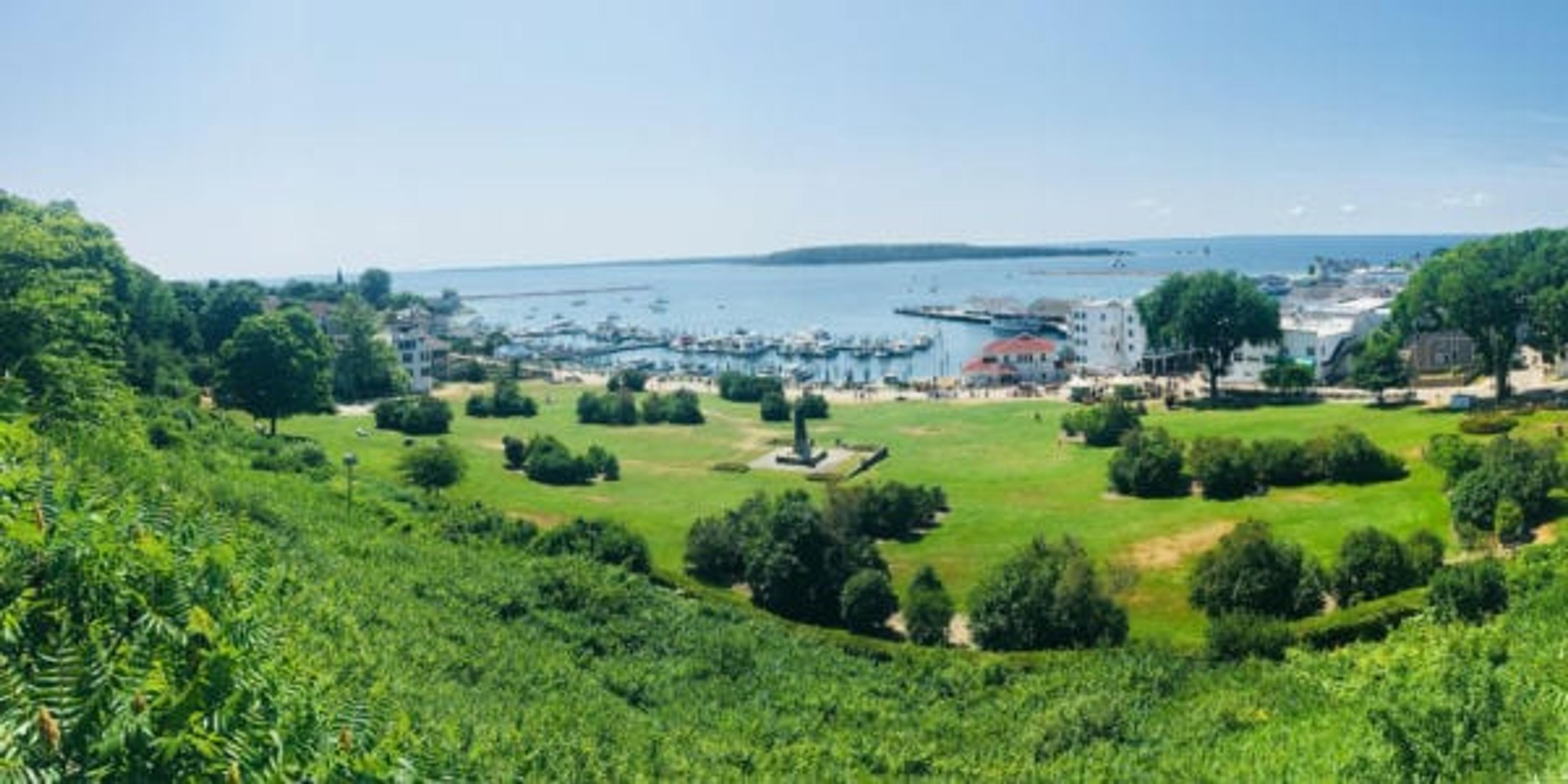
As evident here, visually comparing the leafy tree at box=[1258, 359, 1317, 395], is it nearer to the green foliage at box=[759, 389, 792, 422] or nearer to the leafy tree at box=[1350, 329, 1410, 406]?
the leafy tree at box=[1350, 329, 1410, 406]

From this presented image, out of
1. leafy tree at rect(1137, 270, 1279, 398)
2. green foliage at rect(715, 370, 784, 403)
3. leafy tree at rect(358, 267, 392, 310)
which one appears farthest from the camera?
leafy tree at rect(358, 267, 392, 310)

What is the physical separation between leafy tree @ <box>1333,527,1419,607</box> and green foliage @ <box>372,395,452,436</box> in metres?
54.0

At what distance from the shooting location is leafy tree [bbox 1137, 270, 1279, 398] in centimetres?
7912

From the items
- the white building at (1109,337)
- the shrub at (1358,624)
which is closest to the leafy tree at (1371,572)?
the shrub at (1358,624)

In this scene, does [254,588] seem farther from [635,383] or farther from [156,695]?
[635,383]

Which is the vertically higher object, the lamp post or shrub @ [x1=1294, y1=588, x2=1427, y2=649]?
the lamp post

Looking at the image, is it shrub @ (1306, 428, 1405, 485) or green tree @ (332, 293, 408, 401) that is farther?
green tree @ (332, 293, 408, 401)

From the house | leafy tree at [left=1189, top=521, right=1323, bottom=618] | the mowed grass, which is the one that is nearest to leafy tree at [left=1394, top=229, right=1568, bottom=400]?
the mowed grass

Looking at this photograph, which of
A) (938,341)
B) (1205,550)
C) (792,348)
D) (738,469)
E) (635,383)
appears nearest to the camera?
(1205,550)

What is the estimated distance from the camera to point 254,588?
46.4 ft

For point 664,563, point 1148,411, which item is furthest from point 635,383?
point 664,563

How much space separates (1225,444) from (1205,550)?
12.2m

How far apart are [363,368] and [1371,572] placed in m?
73.7

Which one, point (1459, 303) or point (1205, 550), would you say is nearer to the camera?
point (1205, 550)
